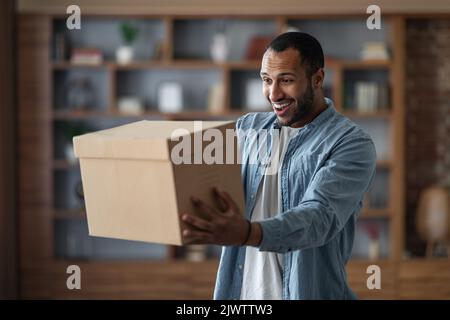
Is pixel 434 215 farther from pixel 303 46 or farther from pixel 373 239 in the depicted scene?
pixel 303 46

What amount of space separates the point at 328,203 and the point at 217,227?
0.95 feet

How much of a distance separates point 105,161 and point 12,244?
130 inches

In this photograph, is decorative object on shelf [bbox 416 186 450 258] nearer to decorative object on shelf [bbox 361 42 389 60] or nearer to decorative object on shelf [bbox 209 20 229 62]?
decorative object on shelf [bbox 361 42 389 60]

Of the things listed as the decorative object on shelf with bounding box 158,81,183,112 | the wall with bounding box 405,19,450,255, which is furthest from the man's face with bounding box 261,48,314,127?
the wall with bounding box 405,19,450,255

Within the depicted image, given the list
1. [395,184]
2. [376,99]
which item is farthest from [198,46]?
[395,184]

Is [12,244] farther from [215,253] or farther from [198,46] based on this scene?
[198,46]

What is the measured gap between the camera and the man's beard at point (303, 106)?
69.6 inches

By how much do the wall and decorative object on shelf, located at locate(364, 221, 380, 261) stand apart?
24 centimetres

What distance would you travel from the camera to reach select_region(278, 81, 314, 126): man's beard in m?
1.77

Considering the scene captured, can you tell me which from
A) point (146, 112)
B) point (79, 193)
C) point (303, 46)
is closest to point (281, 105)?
point (303, 46)

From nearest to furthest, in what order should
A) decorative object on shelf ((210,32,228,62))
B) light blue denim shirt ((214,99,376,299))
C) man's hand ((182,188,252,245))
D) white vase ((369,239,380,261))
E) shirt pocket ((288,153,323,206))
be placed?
man's hand ((182,188,252,245)) < light blue denim shirt ((214,99,376,299)) < shirt pocket ((288,153,323,206)) < decorative object on shelf ((210,32,228,62)) < white vase ((369,239,380,261))

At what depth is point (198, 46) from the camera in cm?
488

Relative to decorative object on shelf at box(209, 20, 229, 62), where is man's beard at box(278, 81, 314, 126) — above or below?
below

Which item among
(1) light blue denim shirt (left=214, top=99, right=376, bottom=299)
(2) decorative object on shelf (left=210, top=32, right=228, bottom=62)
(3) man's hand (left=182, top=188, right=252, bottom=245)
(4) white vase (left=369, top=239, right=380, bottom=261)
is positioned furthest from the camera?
(4) white vase (left=369, top=239, right=380, bottom=261)
